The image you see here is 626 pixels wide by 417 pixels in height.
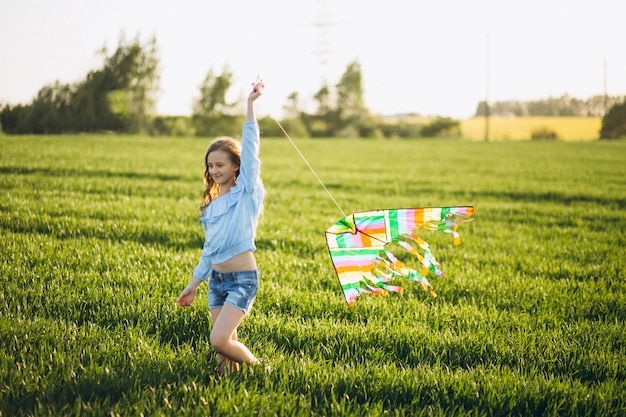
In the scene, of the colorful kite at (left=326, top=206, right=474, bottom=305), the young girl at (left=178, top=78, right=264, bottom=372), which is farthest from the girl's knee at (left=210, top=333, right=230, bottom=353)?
the colorful kite at (left=326, top=206, right=474, bottom=305)

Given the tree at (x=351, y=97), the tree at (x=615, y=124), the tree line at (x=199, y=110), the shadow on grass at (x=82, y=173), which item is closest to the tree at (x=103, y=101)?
the tree line at (x=199, y=110)

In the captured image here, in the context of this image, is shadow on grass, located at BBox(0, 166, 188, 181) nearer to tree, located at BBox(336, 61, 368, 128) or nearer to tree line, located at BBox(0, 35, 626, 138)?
tree line, located at BBox(0, 35, 626, 138)

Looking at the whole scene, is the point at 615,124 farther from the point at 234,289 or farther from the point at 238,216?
the point at 234,289

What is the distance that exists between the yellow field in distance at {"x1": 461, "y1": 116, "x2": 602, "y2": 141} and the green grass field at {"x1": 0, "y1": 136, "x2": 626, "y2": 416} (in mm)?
57928

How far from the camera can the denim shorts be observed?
137 inches

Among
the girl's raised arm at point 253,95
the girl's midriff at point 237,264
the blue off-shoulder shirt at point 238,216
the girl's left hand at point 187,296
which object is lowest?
the girl's left hand at point 187,296

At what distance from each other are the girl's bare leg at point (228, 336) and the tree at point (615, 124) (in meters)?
68.0

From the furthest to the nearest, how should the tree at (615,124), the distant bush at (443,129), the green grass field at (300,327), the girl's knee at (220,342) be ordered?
the distant bush at (443,129) < the tree at (615,124) < the girl's knee at (220,342) < the green grass field at (300,327)

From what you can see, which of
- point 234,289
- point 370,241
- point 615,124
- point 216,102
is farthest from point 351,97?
point 234,289

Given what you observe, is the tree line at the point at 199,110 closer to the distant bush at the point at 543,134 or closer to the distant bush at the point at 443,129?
the distant bush at the point at 443,129

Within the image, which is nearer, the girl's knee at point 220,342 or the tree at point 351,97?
the girl's knee at point 220,342

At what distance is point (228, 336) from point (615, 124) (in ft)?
228

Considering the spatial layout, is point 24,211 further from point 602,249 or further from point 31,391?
point 602,249

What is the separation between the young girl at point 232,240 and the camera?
3430mm
